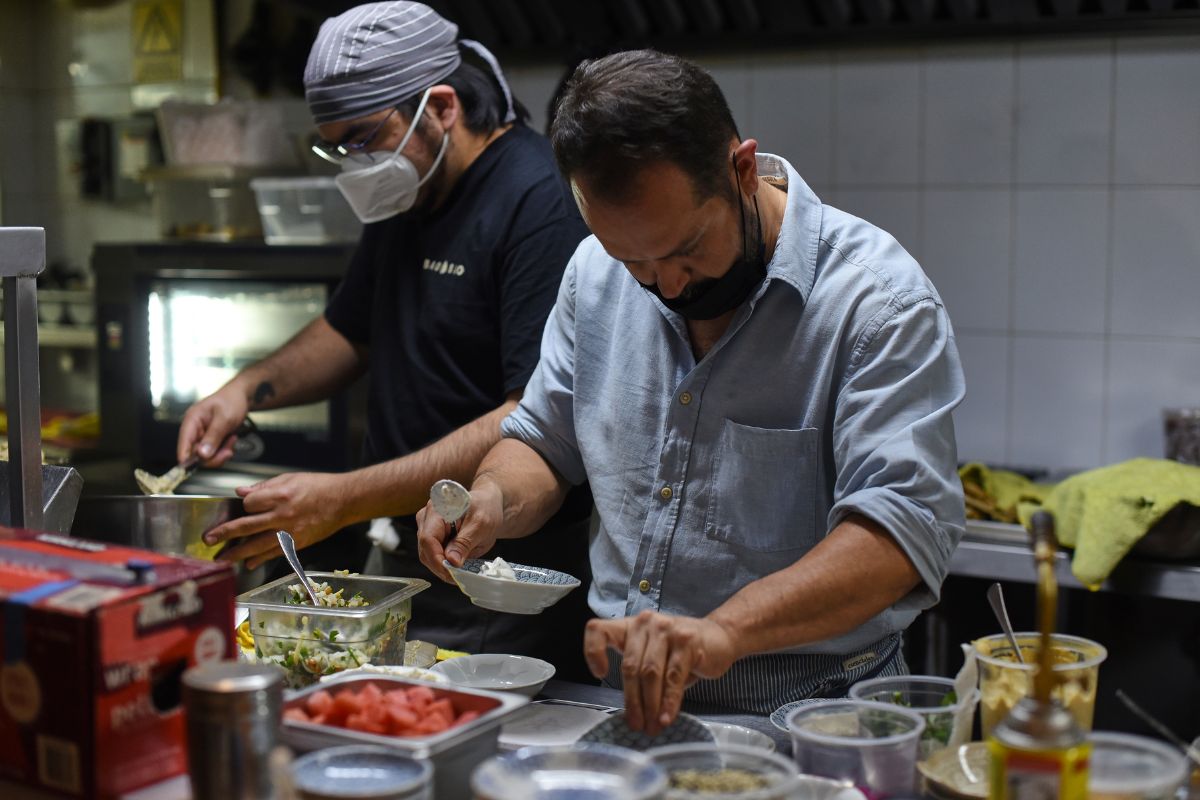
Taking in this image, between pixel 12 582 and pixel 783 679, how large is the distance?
3.22 feet

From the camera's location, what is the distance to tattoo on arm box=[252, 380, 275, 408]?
8.81 feet

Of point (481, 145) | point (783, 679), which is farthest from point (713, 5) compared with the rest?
point (783, 679)

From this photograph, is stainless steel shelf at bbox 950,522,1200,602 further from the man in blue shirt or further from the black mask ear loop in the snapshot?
the black mask ear loop

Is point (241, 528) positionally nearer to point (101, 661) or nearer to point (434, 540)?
point (434, 540)

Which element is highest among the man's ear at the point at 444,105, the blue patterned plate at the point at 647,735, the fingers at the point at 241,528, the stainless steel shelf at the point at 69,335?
the man's ear at the point at 444,105

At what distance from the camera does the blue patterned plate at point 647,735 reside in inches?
53.2

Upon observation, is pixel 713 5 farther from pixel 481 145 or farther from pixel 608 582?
pixel 608 582

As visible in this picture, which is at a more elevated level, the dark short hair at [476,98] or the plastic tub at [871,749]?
the dark short hair at [476,98]

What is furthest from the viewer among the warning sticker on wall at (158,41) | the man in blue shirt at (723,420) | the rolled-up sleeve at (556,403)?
the warning sticker on wall at (158,41)

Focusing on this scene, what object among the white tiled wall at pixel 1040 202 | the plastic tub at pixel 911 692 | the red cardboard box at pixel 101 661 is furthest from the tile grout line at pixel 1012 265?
the red cardboard box at pixel 101 661

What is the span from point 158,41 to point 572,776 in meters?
3.84

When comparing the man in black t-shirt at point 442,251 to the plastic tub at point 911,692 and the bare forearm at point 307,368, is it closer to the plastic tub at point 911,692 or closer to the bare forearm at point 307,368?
the bare forearm at point 307,368

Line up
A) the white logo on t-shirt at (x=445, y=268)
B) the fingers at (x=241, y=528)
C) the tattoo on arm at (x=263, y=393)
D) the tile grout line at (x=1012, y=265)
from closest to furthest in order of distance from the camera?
the fingers at (x=241, y=528) → the white logo on t-shirt at (x=445, y=268) → the tattoo on arm at (x=263, y=393) → the tile grout line at (x=1012, y=265)

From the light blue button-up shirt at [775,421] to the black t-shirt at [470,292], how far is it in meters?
0.40
